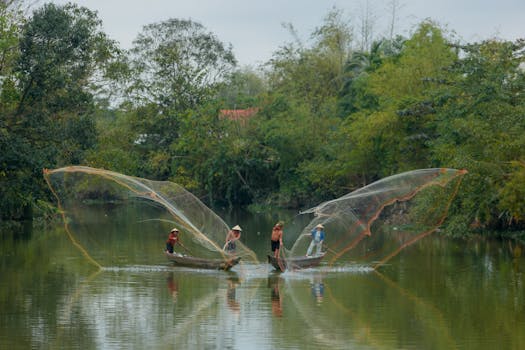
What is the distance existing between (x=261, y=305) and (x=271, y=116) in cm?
5216

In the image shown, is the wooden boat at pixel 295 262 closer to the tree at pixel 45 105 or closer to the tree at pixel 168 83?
the tree at pixel 45 105

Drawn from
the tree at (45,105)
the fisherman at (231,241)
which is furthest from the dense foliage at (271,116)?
the fisherman at (231,241)

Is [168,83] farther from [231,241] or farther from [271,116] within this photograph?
[231,241]

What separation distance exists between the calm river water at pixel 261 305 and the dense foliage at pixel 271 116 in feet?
26.4

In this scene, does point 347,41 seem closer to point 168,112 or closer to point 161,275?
point 168,112

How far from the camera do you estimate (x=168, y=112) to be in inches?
2958

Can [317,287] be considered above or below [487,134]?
below

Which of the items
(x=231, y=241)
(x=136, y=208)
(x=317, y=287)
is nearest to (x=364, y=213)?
(x=317, y=287)

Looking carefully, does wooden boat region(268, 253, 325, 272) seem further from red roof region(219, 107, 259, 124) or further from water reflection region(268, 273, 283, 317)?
red roof region(219, 107, 259, 124)

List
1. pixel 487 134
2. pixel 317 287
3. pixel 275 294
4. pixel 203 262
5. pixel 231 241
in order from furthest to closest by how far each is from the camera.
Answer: pixel 487 134 < pixel 203 262 < pixel 231 241 < pixel 317 287 < pixel 275 294

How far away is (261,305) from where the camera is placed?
21.0 meters

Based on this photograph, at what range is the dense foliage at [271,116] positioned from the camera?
39438mm

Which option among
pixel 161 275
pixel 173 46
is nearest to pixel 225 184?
pixel 173 46

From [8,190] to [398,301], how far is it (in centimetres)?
2400
